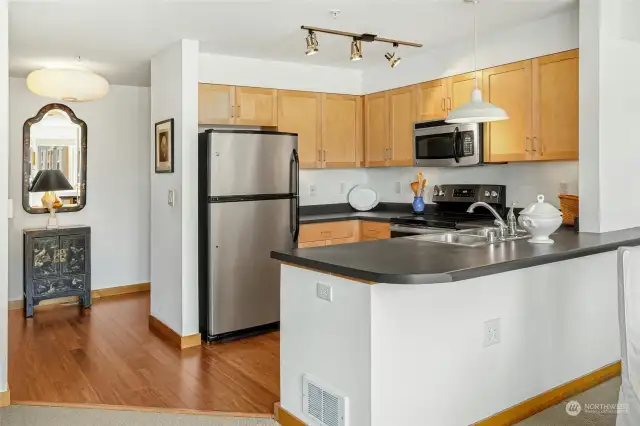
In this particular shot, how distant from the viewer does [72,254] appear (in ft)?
16.9

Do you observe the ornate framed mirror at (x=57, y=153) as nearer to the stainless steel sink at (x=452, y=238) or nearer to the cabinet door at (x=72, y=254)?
the cabinet door at (x=72, y=254)

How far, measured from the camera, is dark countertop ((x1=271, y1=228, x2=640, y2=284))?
213 centimetres

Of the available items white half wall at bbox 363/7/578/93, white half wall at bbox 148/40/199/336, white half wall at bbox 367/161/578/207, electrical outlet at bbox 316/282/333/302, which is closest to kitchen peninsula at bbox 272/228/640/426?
electrical outlet at bbox 316/282/333/302

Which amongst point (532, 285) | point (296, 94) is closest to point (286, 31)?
point (296, 94)

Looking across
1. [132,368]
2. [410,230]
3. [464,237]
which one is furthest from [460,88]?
[132,368]

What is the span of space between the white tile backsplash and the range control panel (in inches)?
2.7

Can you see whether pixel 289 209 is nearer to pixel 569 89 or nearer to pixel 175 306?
pixel 175 306

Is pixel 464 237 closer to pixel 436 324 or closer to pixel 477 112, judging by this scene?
pixel 477 112

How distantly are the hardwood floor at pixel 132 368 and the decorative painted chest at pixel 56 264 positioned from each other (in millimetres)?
316

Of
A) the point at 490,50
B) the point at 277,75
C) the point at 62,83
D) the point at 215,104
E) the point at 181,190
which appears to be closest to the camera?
the point at 62,83

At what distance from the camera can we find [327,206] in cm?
563

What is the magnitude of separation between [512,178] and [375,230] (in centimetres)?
126

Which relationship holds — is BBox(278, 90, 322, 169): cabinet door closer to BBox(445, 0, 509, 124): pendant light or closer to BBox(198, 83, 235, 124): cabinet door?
BBox(198, 83, 235, 124): cabinet door

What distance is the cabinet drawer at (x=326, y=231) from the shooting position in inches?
188
